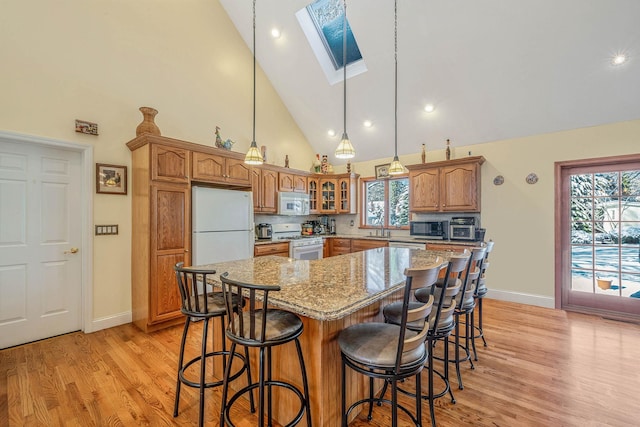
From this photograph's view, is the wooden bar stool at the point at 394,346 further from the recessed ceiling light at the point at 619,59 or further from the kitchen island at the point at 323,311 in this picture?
the recessed ceiling light at the point at 619,59

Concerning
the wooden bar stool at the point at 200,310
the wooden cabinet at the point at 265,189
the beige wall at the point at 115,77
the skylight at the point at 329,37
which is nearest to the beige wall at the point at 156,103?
the beige wall at the point at 115,77

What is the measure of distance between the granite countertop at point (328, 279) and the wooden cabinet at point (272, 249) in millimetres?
1761

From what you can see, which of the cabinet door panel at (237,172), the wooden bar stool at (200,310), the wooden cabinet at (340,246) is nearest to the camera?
the wooden bar stool at (200,310)

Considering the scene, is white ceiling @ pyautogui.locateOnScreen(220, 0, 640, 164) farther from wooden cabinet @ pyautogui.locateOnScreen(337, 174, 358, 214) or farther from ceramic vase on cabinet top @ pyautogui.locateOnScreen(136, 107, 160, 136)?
ceramic vase on cabinet top @ pyautogui.locateOnScreen(136, 107, 160, 136)

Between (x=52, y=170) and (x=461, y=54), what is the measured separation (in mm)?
5049

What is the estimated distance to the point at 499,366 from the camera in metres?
2.43

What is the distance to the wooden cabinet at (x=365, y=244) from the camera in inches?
197

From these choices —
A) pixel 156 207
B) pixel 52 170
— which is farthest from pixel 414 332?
pixel 52 170

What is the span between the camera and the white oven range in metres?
4.79

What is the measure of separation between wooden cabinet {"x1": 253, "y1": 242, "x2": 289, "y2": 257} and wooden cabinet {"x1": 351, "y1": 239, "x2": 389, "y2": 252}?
1.33 metres

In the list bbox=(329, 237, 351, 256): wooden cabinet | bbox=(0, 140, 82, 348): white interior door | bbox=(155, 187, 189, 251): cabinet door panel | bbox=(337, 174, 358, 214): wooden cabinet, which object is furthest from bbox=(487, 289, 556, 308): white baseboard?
bbox=(0, 140, 82, 348): white interior door

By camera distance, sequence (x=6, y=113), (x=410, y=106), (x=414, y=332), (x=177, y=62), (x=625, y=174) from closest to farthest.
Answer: (x=414, y=332) < (x=6, y=113) < (x=625, y=174) < (x=177, y=62) < (x=410, y=106)

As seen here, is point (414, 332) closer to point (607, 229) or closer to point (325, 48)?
point (607, 229)

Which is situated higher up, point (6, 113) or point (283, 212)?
point (6, 113)
